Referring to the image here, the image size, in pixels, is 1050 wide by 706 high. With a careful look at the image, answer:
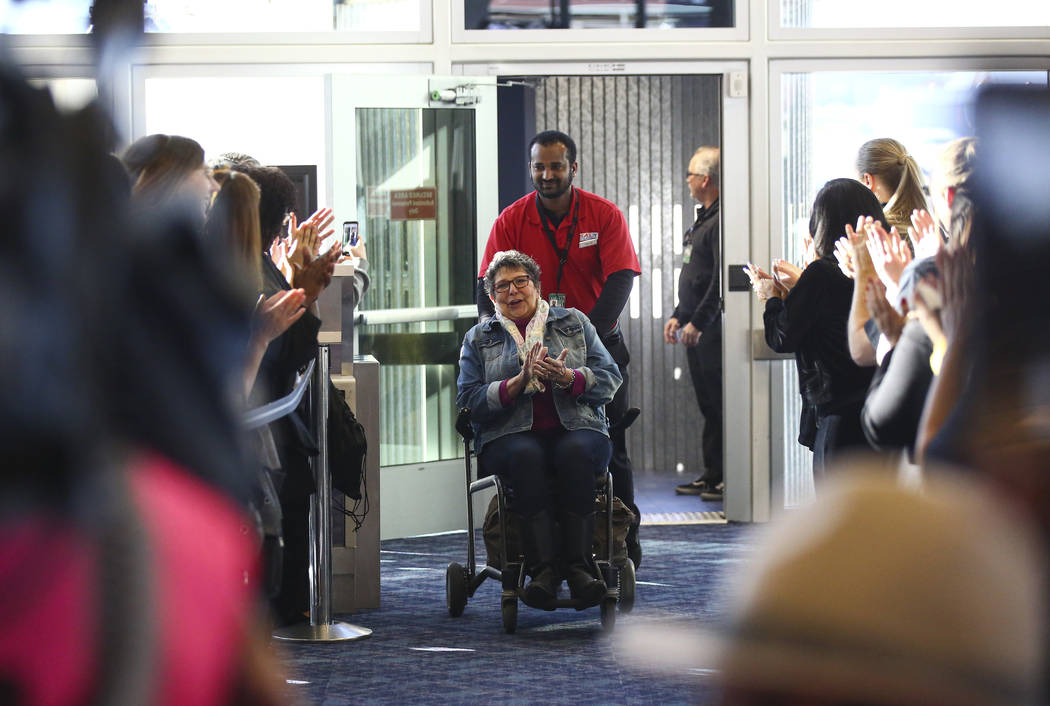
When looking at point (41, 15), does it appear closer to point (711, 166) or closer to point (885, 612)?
point (885, 612)

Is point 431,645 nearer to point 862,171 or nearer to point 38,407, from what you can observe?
point 862,171

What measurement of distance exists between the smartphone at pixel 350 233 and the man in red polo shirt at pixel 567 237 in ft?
2.52

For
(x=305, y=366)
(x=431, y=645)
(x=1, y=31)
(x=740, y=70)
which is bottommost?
(x=431, y=645)

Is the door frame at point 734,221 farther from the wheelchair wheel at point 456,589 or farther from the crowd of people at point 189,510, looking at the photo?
the crowd of people at point 189,510

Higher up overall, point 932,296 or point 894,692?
point 932,296

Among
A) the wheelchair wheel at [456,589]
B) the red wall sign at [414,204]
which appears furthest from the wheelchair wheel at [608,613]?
the red wall sign at [414,204]

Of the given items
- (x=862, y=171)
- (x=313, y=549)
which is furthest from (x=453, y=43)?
(x=313, y=549)

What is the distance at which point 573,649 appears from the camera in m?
3.83

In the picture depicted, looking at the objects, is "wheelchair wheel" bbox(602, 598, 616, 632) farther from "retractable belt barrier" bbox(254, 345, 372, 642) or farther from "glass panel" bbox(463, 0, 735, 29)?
"glass panel" bbox(463, 0, 735, 29)

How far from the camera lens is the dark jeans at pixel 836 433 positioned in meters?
3.27

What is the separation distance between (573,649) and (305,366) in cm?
120

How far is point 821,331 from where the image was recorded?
11.7 ft

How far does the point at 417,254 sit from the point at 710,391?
1.86 metres

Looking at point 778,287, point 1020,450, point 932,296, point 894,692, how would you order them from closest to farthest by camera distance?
point 894,692 → point 1020,450 → point 932,296 → point 778,287
